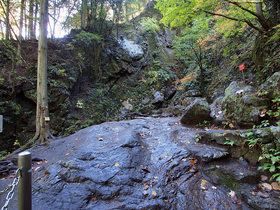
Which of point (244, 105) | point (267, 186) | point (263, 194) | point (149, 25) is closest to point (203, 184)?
point (263, 194)

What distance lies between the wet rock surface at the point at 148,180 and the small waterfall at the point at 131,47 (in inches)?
507

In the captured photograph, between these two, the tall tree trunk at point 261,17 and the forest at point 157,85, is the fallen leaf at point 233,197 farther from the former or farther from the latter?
the tall tree trunk at point 261,17

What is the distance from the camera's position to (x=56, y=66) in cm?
1063

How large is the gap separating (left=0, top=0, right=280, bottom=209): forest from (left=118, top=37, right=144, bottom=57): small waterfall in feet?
0.40

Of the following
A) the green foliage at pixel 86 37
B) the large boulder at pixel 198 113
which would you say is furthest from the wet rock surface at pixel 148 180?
the green foliage at pixel 86 37

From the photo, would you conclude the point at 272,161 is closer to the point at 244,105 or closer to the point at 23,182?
the point at 244,105

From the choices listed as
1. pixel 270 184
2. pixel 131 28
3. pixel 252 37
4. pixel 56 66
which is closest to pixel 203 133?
pixel 270 184

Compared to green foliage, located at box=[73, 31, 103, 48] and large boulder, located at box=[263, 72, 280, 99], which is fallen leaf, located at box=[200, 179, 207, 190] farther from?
green foliage, located at box=[73, 31, 103, 48]

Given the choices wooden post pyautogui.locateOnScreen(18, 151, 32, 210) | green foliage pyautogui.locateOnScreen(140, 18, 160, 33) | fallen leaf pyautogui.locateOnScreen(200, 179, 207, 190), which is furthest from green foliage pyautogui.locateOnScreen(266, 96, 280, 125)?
green foliage pyautogui.locateOnScreen(140, 18, 160, 33)

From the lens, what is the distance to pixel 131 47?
601 inches

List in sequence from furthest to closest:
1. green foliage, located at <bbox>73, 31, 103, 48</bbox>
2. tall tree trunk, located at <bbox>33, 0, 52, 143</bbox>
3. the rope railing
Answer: green foliage, located at <bbox>73, 31, 103, 48</bbox>, tall tree trunk, located at <bbox>33, 0, 52, 143</bbox>, the rope railing

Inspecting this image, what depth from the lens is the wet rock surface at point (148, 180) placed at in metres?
2.42

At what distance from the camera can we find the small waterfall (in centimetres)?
1492

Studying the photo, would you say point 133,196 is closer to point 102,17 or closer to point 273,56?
point 273,56
